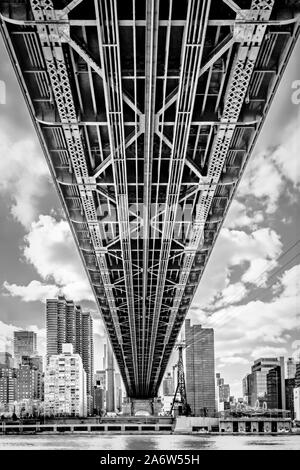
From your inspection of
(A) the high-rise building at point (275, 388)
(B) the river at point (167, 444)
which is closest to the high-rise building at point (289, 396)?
(A) the high-rise building at point (275, 388)

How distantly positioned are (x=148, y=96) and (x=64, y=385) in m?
122

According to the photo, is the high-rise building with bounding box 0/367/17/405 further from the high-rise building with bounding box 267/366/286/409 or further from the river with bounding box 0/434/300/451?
the river with bounding box 0/434/300/451

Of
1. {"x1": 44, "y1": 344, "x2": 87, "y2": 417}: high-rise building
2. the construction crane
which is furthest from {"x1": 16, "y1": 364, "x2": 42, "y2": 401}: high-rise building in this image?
the construction crane

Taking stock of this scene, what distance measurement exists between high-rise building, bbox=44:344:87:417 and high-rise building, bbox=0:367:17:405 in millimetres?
7359

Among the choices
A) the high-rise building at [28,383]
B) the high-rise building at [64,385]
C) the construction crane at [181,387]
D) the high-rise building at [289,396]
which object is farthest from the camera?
the high-rise building at [64,385]

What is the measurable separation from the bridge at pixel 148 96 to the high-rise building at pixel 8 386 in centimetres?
8623

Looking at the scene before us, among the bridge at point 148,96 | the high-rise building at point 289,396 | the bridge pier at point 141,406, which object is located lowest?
the bridge pier at point 141,406

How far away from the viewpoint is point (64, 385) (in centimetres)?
13212

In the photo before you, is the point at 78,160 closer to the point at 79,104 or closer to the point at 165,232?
the point at 79,104

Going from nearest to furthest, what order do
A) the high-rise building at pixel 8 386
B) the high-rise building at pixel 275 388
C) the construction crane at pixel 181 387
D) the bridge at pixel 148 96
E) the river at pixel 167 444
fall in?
the bridge at pixel 148 96, the river at pixel 167 444, the construction crane at pixel 181 387, the high-rise building at pixel 275 388, the high-rise building at pixel 8 386

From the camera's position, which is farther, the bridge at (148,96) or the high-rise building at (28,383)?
the high-rise building at (28,383)

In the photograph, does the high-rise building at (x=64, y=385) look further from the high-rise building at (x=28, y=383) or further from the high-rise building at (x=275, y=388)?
the high-rise building at (x=275, y=388)

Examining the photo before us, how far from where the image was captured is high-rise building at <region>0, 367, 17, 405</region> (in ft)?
361

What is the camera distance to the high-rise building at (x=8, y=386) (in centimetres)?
11017
